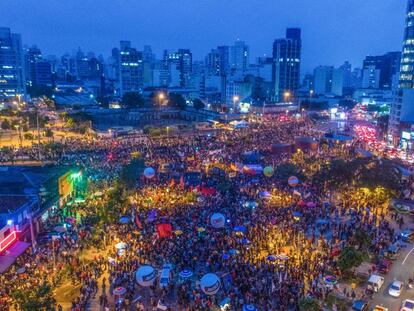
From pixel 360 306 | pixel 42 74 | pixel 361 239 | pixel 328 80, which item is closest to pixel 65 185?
pixel 361 239

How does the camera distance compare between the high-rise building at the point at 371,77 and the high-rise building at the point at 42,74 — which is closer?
the high-rise building at the point at 42,74

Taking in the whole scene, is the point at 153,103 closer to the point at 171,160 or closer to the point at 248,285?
the point at 171,160

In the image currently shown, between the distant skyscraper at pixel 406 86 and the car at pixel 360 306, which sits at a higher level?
the distant skyscraper at pixel 406 86

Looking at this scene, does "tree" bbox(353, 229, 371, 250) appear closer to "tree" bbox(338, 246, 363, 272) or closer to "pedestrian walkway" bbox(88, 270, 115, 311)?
"tree" bbox(338, 246, 363, 272)

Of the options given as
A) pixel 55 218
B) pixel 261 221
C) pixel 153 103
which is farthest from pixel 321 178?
pixel 153 103

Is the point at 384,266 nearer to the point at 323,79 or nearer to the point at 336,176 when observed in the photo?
the point at 336,176

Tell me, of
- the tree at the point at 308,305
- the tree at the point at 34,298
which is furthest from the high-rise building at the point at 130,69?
the tree at the point at 308,305

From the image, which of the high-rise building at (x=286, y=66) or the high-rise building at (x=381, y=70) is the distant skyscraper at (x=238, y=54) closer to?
the high-rise building at (x=381, y=70)
